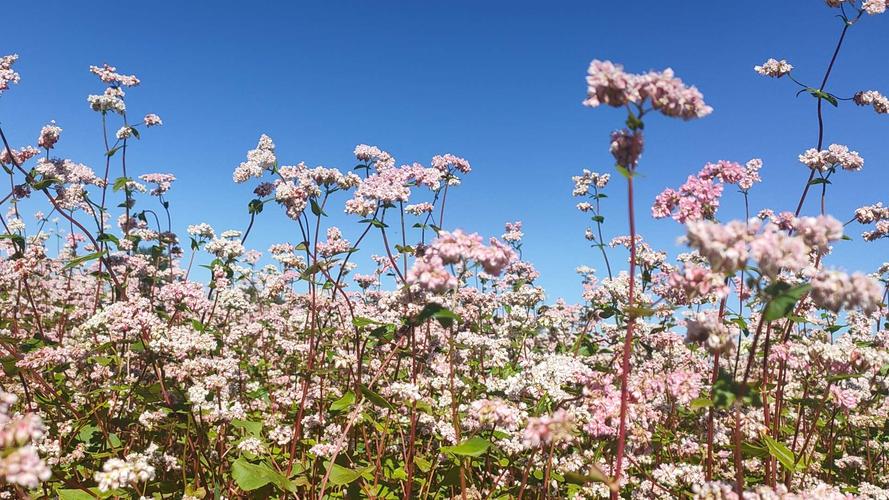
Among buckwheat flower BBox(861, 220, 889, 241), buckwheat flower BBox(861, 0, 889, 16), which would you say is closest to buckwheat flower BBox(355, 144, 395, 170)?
buckwheat flower BBox(861, 0, 889, 16)

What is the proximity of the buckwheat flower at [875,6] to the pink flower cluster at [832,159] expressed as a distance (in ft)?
6.52

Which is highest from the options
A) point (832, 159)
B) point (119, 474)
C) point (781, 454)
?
point (832, 159)

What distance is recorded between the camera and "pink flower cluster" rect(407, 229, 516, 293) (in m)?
3.58

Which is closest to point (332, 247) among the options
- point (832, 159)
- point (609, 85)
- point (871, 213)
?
point (609, 85)

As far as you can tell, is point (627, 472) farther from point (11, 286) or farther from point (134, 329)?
point (11, 286)

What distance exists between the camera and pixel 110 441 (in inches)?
219

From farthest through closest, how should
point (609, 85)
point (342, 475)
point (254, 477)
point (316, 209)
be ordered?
point (316, 209)
point (342, 475)
point (254, 477)
point (609, 85)

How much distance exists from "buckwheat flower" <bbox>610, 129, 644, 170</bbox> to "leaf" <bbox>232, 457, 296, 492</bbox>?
3.98 metres

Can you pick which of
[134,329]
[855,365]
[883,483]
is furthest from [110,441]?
[883,483]

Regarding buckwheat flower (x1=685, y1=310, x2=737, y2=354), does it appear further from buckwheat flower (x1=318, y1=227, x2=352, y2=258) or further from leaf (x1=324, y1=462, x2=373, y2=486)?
buckwheat flower (x1=318, y1=227, x2=352, y2=258)

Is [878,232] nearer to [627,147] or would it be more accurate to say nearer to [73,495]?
[627,147]

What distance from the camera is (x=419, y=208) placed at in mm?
8609

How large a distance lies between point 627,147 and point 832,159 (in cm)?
656

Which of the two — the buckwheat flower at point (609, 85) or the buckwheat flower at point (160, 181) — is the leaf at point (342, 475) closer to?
the buckwheat flower at point (609, 85)
